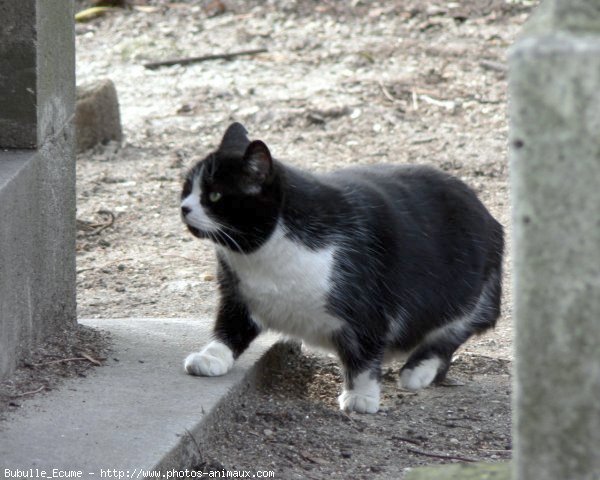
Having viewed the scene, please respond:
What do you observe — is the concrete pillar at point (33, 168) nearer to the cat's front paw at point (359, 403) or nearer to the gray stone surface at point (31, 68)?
the gray stone surface at point (31, 68)

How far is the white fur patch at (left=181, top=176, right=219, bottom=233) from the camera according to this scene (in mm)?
3617

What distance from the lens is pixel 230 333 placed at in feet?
12.6

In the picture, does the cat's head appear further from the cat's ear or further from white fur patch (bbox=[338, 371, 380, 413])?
white fur patch (bbox=[338, 371, 380, 413])

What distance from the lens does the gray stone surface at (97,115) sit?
22.7ft

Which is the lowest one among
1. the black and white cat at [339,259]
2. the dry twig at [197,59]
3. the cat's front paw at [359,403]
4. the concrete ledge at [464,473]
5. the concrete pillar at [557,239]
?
the dry twig at [197,59]

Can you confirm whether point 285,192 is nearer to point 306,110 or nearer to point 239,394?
point 239,394

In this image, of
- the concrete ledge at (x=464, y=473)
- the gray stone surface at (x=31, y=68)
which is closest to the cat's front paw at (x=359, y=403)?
the gray stone surface at (x=31, y=68)

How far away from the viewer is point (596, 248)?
1730 millimetres

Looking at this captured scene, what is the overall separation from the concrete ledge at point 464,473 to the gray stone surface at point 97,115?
5032 millimetres

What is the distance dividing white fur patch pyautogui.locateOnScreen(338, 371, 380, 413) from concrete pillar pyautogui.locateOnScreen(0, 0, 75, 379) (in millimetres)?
1055

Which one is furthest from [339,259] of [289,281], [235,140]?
[235,140]

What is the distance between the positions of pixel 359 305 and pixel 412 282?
0.94ft

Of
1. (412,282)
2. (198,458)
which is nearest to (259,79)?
(412,282)

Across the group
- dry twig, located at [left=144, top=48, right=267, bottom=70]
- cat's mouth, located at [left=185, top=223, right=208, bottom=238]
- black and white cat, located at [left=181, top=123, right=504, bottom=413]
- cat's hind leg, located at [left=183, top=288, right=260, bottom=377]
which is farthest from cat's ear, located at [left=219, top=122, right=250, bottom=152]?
dry twig, located at [left=144, top=48, right=267, bottom=70]
